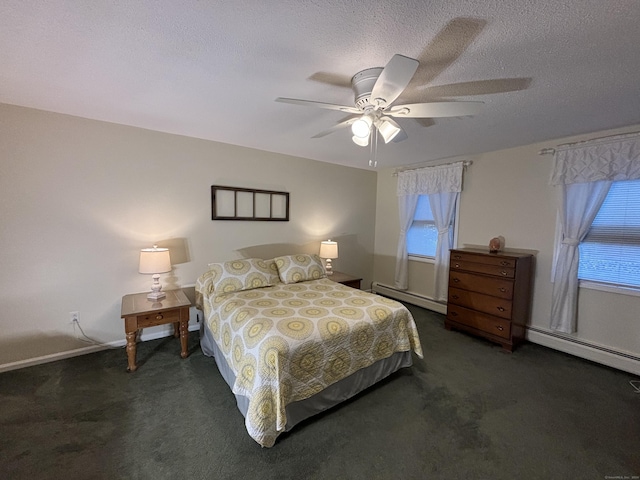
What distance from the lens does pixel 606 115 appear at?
226 cm

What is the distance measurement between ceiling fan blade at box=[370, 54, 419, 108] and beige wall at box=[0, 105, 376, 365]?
2301mm

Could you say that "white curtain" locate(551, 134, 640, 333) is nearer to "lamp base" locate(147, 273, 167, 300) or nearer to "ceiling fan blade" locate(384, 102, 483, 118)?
"ceiling fan blade" locate(384, 102, 483, 118)

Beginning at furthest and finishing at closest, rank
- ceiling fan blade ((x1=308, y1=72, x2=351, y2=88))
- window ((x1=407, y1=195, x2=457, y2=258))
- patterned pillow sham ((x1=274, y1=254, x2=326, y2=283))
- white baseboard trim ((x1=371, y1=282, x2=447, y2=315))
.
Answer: window ((x1=407, y1=195, x2=457, y2=258)), white baseboard trim ((x1=371, y1=282, x2=447, y2=315)), patterned pillow sham ((x1=274, y1=254, x2=326, y2=283)), ceiling fan blade ((x1=308, y1=72, x2=351, y2=88))

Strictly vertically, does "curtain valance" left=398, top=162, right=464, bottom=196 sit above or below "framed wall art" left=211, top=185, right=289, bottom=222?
above

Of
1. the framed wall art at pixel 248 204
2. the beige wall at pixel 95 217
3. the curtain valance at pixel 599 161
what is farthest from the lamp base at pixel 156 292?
the curtain valance at pixel 599 161

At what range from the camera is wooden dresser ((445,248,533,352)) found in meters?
2.92

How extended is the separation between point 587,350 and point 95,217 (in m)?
5.05

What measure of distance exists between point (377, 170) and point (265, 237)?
241 cm

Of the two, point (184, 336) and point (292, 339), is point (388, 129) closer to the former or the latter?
point (292, 339)

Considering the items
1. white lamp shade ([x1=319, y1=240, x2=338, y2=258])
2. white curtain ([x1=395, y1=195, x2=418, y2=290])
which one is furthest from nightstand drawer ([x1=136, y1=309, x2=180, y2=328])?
white curtain ([x1=395, y1=195, x2=418, y2=290])

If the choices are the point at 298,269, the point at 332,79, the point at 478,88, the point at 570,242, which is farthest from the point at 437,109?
the point at 570,242

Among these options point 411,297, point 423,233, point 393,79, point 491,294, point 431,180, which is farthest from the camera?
point 411,297

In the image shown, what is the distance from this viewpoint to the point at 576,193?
280cm

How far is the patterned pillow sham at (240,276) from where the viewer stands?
2.78 metres
